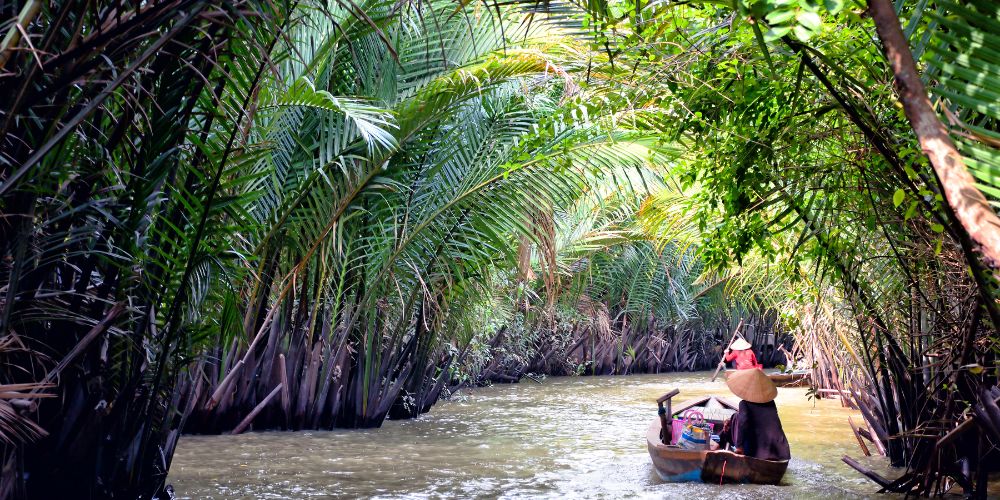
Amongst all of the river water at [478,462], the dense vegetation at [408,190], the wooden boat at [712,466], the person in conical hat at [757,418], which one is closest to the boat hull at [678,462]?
the wooden boat at [712,466]

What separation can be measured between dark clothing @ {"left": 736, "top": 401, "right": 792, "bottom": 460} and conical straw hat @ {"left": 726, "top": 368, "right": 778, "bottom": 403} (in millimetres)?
79

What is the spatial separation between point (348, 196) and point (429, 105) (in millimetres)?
1145

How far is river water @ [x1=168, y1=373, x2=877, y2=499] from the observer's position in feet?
25.4

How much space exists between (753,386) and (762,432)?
0.46 meters

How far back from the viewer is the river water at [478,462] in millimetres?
7730

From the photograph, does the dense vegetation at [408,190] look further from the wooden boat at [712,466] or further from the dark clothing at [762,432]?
the wooden boat at [712,466]

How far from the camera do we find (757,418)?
849 cm

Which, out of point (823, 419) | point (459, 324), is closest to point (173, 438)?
point (459, 324)

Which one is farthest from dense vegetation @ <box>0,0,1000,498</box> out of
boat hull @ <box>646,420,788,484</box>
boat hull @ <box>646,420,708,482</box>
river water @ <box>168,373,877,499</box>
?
boat hull @ <box>646,420,708,482</box>

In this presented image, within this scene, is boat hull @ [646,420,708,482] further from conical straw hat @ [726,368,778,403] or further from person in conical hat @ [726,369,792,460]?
conical straw hat @ [726,368,778,403]

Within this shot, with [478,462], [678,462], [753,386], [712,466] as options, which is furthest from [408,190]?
[712,466]

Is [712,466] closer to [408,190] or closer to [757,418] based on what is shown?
[757,418]

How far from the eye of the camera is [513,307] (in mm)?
17453

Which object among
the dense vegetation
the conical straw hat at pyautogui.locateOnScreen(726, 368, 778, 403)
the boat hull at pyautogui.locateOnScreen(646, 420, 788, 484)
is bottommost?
the boat hull at pyautogui.locateOnScreen(646, 420, 788, 484)
